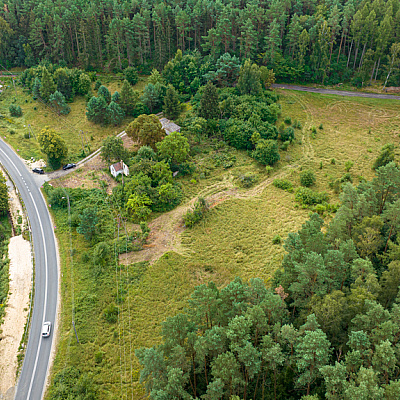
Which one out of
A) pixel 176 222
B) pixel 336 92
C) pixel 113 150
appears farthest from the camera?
pixel 336 92

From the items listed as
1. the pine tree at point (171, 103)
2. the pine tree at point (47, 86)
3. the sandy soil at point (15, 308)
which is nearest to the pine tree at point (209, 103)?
the pine tree at point (171, 103)

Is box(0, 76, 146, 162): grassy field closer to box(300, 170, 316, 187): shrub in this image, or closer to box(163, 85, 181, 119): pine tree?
box(163, 85, 181, 119): pine tree

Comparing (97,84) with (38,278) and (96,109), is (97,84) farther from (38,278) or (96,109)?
(38,278)

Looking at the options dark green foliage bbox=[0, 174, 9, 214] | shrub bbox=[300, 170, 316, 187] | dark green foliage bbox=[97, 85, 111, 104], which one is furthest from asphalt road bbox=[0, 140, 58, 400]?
shrub bbox=[300, 170, 316, 187]

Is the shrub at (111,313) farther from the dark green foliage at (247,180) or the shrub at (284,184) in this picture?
the shrub at (284,184)

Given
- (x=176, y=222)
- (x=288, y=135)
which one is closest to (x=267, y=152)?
(x=288, y=135)

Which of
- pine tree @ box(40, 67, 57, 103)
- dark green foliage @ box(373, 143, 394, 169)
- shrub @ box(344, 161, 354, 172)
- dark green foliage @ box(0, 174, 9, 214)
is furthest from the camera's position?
pine tree @ box(40, 67, 57, 103)
